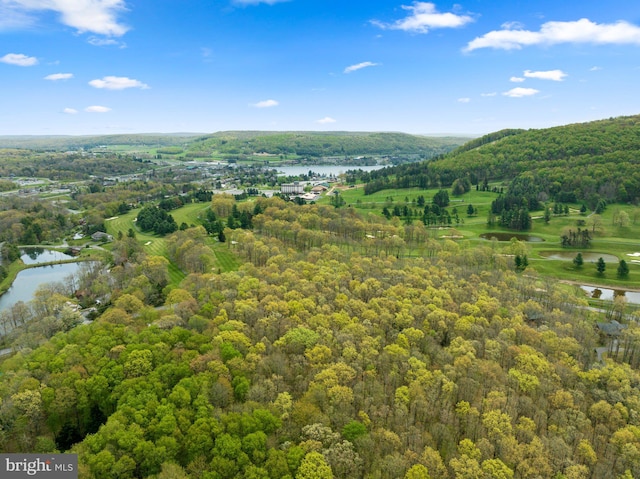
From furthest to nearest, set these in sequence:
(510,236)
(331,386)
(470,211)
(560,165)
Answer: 1. (560,165)
2. (470,211)
3. (510,236)
4. (331,386)

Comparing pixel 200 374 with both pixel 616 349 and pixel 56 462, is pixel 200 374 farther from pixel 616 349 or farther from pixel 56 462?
pixel 616 349

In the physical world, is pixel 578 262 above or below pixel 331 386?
above

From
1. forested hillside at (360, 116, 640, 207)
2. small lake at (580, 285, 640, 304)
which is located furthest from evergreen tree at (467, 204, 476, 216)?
small lake at (580, 285, 640, 304)

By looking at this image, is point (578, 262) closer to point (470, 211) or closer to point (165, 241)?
point (470, 211)

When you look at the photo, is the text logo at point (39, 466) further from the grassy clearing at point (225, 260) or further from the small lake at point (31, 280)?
the small lake at point (31, 280)

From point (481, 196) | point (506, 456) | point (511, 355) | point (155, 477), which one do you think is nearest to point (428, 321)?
point (511, 355)

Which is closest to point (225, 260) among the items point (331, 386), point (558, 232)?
point (331, 386)

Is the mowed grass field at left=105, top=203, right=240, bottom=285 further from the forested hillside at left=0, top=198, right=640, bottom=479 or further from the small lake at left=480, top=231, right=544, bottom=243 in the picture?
the small lake at left=480, top=231, right=544, bottom=243
